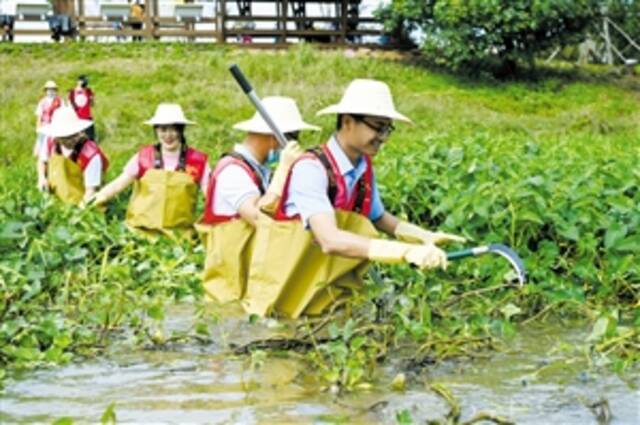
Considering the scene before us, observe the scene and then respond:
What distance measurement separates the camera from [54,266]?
9250 millimetres

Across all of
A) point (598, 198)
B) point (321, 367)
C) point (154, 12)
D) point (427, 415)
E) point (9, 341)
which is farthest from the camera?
point (154, 12)

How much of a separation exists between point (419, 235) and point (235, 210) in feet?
5.18

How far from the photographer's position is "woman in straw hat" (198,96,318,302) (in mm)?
8516

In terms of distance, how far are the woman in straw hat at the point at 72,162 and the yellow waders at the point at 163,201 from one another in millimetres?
793

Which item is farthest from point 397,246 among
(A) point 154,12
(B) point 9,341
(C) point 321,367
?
(A) point 154,12

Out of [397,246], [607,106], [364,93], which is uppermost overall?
[364,93]

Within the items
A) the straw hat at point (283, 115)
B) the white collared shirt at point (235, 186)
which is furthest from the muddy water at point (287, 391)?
the straw hat at point (283, 115)

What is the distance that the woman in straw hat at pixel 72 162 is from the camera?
1148 cm

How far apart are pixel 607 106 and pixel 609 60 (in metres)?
9.10

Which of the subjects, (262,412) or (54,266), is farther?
(54,266)

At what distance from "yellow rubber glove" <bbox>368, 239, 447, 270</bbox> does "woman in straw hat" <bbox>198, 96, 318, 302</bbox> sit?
1.65 m

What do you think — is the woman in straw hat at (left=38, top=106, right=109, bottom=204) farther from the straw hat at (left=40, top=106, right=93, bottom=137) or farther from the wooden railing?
the wooden railing

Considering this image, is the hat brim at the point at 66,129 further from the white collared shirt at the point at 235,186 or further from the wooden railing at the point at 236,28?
the wooden railing at the point at 236,28

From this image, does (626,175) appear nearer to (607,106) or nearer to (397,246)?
(397,246)
